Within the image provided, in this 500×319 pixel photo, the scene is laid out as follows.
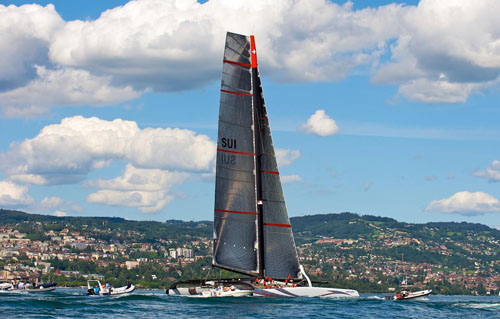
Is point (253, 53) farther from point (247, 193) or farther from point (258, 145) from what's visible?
point (247, 193)

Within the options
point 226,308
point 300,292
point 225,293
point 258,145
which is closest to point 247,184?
point 258,145

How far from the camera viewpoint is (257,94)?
6756 cm

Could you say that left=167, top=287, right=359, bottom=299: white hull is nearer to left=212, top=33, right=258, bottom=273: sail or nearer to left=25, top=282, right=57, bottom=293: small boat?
left=212, top=33, right=258, bottom=273: sail

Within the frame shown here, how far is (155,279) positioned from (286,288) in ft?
407

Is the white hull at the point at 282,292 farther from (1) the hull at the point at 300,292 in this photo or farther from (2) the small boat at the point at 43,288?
(2) the small boat at the point at 43,288

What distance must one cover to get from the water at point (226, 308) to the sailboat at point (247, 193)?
9.55ft

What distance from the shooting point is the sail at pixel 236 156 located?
66.4 metres

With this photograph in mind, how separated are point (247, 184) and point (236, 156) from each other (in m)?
2.61

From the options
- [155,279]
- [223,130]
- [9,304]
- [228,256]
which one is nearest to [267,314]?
[228,256]

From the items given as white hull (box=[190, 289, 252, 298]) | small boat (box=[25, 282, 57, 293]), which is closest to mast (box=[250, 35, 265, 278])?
white hull (box=[190, 289, 252, 298])

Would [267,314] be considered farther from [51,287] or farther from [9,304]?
[51,287]

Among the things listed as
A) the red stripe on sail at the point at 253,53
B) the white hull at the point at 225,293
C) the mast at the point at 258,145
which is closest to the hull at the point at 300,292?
the white hull at the point at 225,293

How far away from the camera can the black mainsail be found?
66.6m

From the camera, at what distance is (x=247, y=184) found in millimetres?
67000
